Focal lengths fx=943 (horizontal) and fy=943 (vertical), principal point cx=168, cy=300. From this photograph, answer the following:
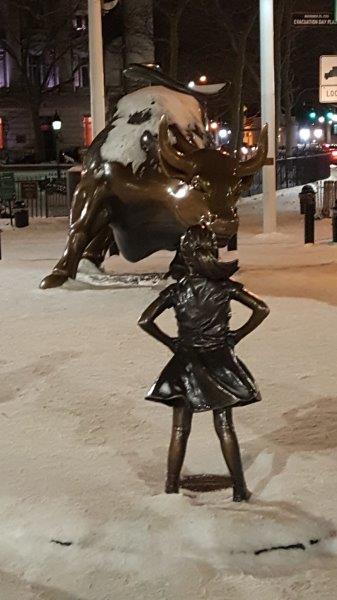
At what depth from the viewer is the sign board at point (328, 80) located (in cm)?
1655

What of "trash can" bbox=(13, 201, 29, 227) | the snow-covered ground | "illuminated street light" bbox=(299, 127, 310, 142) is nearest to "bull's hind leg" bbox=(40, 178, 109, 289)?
the snow-covered ground

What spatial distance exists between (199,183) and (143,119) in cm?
473

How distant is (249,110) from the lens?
6975 centimetres

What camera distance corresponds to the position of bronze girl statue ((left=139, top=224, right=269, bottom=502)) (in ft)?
15.4

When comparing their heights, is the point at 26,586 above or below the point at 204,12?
below

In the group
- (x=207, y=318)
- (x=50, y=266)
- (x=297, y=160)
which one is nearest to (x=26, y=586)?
(x=207, y=318)

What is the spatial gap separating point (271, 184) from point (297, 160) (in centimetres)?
1767

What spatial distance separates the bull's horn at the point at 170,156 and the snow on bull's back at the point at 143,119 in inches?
167

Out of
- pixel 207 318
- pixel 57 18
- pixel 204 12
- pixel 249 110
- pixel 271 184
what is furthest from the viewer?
pixel 249 110

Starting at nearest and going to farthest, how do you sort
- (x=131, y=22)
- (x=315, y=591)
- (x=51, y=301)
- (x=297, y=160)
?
(x=315, y=591) → (x=51, y=301) → (x=297, y=160) → (x=131, y=22)

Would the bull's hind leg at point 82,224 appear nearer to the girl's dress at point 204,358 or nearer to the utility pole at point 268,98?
the girl's dress at point 204,358

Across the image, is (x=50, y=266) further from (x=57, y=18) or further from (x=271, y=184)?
(x=57, y=18)

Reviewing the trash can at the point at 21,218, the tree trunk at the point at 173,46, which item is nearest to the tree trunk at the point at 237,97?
the tree trunk at the point at 173,46

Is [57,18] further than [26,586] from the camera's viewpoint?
Yes
